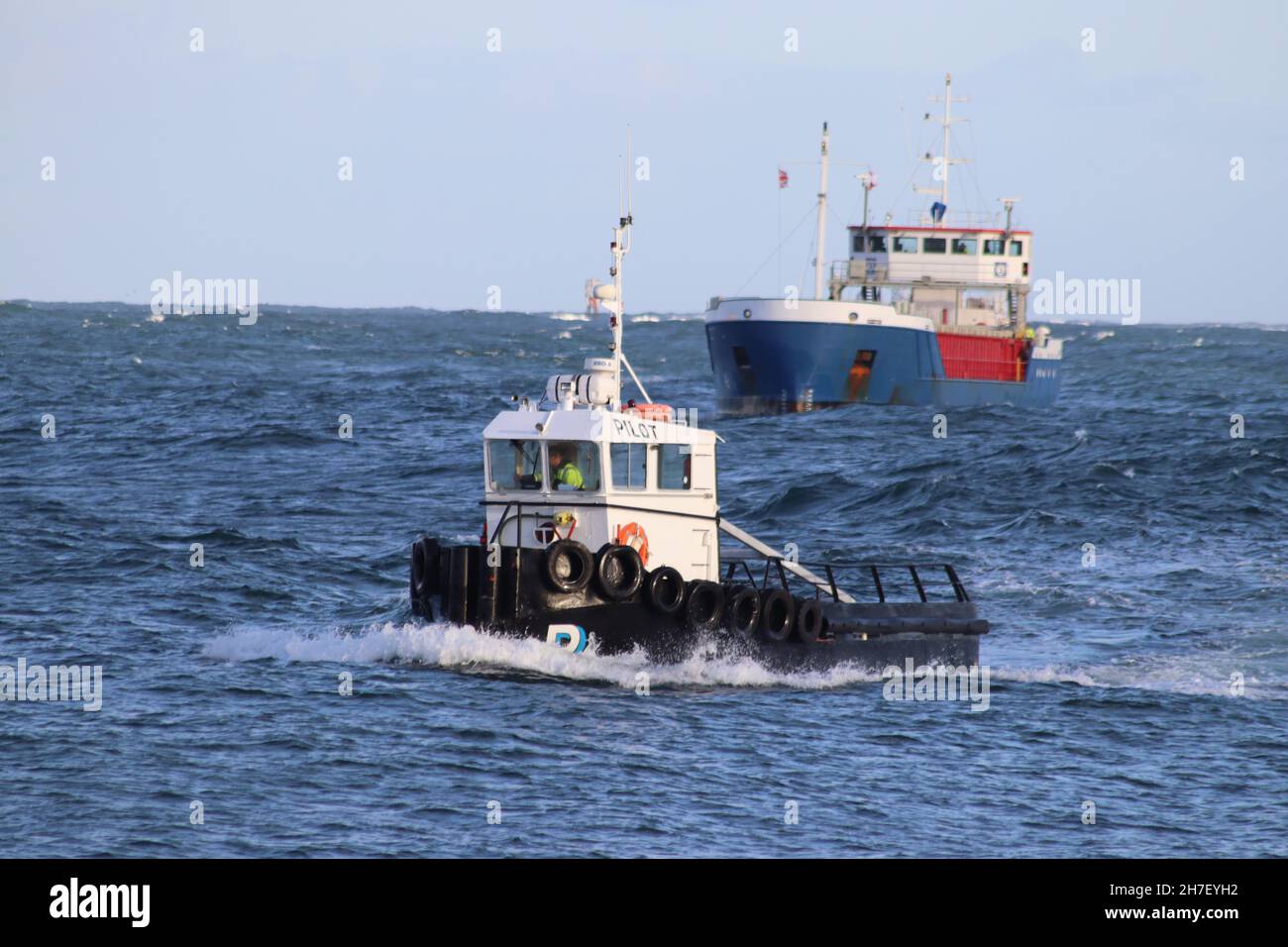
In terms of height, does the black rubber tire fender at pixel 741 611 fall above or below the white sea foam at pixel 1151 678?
above

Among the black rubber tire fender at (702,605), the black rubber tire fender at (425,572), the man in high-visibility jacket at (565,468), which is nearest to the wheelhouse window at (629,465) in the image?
the man in high-visibility jacket at (565,468)

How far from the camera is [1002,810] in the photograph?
1656cm

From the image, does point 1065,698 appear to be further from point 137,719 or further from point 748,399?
point 748,399

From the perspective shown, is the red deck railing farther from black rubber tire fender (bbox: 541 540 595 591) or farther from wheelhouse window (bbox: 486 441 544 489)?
black rubber tire fender (bbox: 541 540 595 591)

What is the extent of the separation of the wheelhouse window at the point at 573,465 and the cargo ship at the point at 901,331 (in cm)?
3978

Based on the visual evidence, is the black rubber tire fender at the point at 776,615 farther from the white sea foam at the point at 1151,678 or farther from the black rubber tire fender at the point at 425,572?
the black rubber tire fender at the point at 425,572

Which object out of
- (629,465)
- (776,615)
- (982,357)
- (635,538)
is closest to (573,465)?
(629,465)

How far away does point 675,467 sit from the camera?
22062mm

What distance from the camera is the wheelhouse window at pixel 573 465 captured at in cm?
2141

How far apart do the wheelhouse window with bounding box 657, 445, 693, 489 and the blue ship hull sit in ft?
129

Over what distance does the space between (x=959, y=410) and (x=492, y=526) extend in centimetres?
4377

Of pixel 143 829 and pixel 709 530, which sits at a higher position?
pixel 709 530
